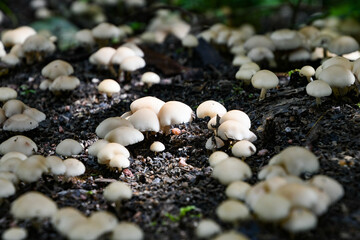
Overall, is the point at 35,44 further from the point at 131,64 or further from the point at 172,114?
the point at 172,114

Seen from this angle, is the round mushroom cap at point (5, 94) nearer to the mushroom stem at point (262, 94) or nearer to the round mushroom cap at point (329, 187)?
the mushroom stem at point (262, 94)

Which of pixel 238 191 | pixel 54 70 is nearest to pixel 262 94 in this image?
pixel 238 191

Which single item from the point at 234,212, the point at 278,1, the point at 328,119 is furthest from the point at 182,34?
the point at 234,212

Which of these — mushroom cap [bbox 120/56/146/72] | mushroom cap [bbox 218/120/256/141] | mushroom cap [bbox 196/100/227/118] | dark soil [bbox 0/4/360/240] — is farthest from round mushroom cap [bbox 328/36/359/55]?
mushroom cap [bbox 120/56/146/72]

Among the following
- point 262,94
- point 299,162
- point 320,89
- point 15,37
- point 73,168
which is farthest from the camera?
point 15,37

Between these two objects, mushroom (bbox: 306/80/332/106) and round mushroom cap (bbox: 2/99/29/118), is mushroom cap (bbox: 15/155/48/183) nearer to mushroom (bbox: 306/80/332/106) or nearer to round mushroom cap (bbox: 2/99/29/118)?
round mushroom cap (bbox: 2/99/29/118)
